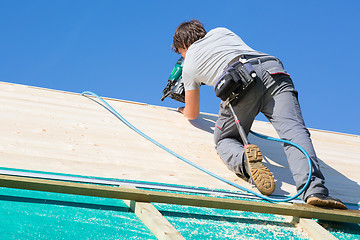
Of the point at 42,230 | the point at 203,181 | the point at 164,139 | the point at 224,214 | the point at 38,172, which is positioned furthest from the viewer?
the point at 164,139

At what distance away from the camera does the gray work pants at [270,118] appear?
2676mm

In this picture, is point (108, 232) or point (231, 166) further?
point (231, 166)

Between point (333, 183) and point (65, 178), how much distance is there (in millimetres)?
1929

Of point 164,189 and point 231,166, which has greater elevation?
point 231,166

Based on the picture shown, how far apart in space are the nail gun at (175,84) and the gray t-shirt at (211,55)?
51 cm

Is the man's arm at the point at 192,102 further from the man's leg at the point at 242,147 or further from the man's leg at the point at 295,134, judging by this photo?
the man's leg at the point at 295,134

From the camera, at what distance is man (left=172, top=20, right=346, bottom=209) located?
259 centimetres

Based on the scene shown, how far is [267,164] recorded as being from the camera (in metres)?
3.41

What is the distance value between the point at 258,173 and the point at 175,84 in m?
1.60

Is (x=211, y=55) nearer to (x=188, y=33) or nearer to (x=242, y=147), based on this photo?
(x=188, y=33)

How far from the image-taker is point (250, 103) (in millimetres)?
3025

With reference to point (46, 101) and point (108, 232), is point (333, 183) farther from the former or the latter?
point (46, 101)

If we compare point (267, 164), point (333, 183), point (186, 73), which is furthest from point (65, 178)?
point (333, 183)

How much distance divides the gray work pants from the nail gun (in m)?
0.81
